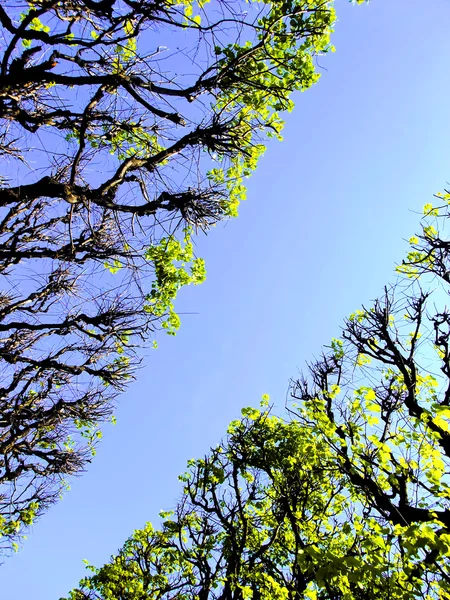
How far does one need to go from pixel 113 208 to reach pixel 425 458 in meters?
5.72

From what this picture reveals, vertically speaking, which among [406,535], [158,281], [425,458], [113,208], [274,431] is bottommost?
[406,535]

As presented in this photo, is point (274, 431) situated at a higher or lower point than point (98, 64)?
lower

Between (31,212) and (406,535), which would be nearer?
(406,535)

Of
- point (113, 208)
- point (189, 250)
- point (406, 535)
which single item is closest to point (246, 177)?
point (189, 250)

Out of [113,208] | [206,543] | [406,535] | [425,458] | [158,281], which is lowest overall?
[406,535]

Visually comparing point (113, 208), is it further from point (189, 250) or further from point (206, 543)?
point (206, 543)

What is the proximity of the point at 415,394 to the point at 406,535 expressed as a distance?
573 cm

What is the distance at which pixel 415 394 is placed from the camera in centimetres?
842

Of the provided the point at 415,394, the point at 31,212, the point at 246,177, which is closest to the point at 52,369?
the point at 31,212

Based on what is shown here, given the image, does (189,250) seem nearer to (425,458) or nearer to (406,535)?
(425,458)

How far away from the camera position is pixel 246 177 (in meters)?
7.97

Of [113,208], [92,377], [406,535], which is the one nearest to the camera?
[406,535]

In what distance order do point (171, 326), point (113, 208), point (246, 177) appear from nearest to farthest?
point (113, 208) < point (246, 177) < point (171, 326)

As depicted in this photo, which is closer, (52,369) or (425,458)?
(425,458)
